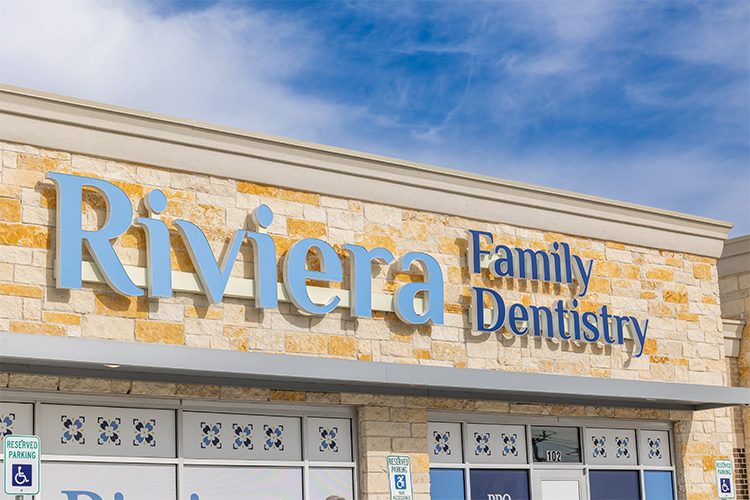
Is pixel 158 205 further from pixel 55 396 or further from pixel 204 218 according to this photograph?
pixel 55 396

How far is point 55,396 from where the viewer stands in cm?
1182

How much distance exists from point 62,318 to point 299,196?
3.57m

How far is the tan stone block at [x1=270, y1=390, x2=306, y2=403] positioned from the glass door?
4.00m

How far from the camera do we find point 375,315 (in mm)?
14062

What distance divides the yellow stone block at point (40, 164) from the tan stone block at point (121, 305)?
59.7 inches

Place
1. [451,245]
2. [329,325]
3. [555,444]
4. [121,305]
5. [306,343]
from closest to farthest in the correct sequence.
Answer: [121,305] → [306,343] → [329,325] → [451,245] → [555,444]

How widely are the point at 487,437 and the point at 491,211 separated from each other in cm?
328

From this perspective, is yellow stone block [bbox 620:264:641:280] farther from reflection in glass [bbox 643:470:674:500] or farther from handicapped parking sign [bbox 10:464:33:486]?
handicapped parking sign [bbox 10:464:33:486]

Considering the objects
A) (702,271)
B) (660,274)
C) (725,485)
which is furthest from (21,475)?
(702,271)

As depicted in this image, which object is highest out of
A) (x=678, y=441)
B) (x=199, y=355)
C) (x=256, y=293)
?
(x=256, y=293)

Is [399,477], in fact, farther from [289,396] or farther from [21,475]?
[21,475]

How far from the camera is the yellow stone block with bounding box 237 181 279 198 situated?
1337 cm

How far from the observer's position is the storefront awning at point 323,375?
11086mm

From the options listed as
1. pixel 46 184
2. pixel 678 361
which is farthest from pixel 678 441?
pixel 46 184
